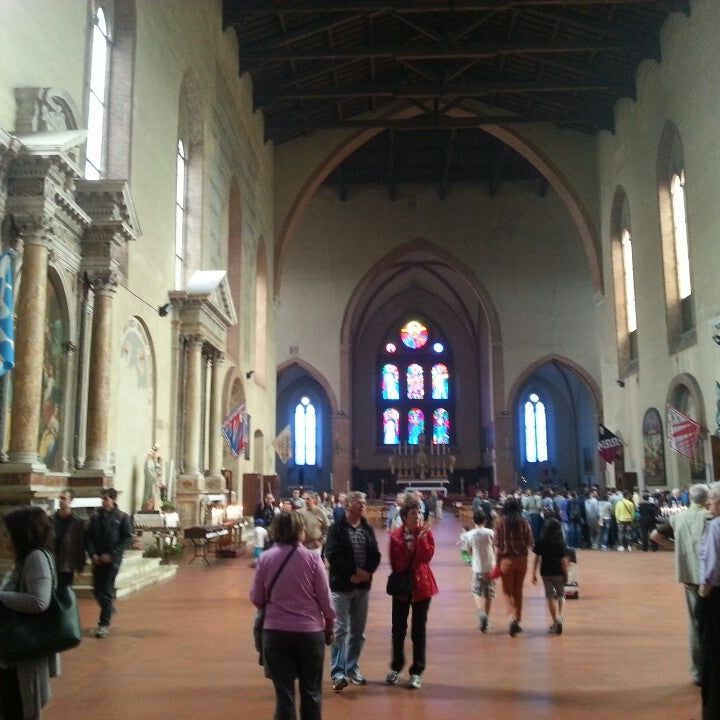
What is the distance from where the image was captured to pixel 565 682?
567 centimetres

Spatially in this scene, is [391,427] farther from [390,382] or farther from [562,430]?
[562,430]

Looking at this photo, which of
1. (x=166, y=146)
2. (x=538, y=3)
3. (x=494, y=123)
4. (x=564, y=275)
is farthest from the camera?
(x=564, y=275)

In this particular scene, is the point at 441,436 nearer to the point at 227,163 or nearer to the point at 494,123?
the point at 494,123

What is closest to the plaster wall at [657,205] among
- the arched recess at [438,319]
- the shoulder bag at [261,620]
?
the arched recess at [438,319]

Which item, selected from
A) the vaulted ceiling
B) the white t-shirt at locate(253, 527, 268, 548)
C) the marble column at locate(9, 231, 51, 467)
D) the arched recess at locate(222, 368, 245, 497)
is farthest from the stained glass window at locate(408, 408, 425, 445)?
the marble column at locate(9, 231, 51, 467)

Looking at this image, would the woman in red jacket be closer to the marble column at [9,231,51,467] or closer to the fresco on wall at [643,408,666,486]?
the marble column at [9,231,51,467]

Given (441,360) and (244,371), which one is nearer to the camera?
(244,371)

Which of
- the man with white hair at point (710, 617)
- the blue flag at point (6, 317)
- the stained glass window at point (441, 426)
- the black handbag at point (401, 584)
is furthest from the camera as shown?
the stained glass window at point (441, 426)

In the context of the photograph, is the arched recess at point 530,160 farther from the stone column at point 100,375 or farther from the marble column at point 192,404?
the stone column at point 100,375

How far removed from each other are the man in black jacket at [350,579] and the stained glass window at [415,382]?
114ft

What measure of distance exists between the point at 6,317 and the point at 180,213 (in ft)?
30.0

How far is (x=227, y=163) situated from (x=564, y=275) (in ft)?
54.4

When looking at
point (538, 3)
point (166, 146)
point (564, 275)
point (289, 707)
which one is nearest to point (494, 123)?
point (538, 3)

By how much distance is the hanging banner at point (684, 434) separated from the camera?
17672 millimetres
